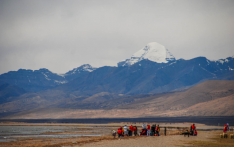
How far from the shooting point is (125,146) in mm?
41625

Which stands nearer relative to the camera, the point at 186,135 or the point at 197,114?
the point at 186,135

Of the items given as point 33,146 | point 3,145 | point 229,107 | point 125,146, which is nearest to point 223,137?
point 125,146

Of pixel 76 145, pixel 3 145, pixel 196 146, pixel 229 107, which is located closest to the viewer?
pixel 196 146

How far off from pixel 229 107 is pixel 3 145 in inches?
6600

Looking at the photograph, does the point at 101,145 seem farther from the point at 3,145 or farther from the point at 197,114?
the point at 197,114

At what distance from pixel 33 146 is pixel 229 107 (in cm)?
16771

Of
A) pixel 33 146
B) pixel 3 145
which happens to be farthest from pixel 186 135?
pixel 3 145

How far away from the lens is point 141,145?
139 feet

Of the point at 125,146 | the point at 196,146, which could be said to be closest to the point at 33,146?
the point at 125,146

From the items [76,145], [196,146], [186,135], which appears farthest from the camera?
[186,135]

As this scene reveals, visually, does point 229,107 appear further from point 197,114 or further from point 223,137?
point 223,137

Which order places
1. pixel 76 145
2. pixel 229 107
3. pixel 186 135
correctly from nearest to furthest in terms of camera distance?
pixel 76 145 → pixel 186 135 → pixel 229 107

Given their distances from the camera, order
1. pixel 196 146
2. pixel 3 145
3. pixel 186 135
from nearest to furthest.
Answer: pixel 196 146, pixel 3 145, pixel 186 135

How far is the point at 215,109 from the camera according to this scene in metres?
200
